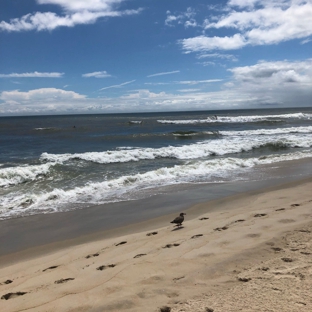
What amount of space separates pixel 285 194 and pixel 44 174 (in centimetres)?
986

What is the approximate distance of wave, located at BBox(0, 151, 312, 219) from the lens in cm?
842

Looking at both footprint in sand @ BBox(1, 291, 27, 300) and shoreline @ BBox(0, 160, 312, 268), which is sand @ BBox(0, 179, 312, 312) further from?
shoreline @ BBox(0, 160, 312, 268)

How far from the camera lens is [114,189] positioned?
33.5 feet

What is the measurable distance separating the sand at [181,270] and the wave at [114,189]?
272 centimetres

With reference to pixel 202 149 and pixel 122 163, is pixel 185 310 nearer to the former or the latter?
pixel 122 163

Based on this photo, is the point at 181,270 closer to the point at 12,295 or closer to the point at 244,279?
the point at 244,279

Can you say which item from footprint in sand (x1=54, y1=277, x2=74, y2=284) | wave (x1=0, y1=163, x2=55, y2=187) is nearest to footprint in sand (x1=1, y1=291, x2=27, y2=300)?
footprint in sand (x1=54, y1=277, x2=74, y2=284)

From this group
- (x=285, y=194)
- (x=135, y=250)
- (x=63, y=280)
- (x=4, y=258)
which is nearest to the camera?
(x=63, y=280)

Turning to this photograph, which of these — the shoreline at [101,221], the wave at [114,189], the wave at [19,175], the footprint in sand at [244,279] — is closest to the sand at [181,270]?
the footprint in sand at [244,279]

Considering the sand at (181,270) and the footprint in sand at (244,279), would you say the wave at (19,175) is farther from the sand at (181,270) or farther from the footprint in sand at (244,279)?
the footprint in sand at (244,279)

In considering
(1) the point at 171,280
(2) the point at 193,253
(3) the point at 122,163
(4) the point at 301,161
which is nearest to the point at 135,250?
(2) the point at 193,253

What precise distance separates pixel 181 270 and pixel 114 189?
646cm

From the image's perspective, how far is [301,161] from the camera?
1457 cm

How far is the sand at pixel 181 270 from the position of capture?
320 cm
